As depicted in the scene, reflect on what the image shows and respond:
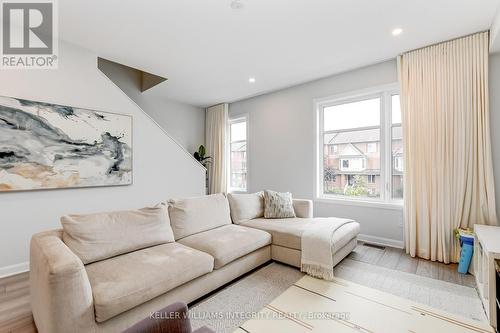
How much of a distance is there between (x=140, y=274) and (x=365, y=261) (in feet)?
8.40

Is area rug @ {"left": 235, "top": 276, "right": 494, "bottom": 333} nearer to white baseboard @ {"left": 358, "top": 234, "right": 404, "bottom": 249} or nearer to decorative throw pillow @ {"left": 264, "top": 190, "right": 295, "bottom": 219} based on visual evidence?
decorative throw pillow @ {"left": 264, "top": 190, "right": 295, "bottom": 219}

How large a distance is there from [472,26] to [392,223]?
2561 millimetres

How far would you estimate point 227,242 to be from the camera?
2396 millimetres

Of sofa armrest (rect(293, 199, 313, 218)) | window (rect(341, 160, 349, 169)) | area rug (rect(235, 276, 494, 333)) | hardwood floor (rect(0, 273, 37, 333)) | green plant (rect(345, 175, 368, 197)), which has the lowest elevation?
area rug (rect(235, 276, 494, 333))

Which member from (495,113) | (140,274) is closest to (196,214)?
(140,274)

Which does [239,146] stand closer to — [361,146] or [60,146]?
[361,146]

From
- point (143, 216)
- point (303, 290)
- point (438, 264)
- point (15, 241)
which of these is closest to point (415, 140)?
point (438, 264)

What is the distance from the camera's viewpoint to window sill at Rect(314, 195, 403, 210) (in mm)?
3449

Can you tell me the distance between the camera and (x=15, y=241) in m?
2.63

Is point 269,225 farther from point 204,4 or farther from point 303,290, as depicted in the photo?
point 204,4

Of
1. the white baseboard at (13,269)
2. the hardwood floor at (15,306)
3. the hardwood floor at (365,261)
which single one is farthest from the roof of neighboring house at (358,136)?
the white baseboard at (13,269)

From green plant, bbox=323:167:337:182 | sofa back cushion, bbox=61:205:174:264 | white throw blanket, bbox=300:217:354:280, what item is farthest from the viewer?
green plant, bbox=323:167:337:182

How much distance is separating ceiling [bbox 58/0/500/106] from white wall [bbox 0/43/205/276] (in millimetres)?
455

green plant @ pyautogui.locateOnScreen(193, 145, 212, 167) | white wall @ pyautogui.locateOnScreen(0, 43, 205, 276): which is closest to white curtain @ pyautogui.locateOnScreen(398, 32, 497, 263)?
white wall @ pyautogui.locateOnScreen(0, 43, 205, 276)
